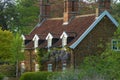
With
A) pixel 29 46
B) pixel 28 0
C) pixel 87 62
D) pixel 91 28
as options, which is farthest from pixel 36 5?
pixel 87 62

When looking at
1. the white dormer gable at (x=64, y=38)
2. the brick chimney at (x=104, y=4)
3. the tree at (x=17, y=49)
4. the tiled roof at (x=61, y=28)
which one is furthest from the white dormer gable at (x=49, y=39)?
the brick chimney at (x=104, y=4)

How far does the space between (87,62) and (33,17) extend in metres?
51.3

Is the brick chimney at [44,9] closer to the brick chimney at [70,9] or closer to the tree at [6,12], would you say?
the brick chimney at [70,9]

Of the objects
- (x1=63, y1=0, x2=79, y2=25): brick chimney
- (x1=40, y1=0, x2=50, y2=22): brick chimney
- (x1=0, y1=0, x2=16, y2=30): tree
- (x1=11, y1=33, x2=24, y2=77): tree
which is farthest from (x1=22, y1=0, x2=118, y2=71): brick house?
(x1=0, y1=0, x2=16, y2=30): tree

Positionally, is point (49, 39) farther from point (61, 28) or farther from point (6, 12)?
point (6, 12)

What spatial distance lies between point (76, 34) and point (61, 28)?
17.6 ft

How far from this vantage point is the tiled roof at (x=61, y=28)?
5134 centimetres

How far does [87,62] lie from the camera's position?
110 ft

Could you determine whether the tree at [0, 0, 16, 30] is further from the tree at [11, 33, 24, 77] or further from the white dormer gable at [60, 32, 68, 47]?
the white dormer gable at [60, 32, 68, 47]

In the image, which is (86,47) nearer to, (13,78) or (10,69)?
(13,78)

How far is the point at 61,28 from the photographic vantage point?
5641cm

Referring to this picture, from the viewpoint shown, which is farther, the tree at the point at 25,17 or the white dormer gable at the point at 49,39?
the tree at the point at 25,17

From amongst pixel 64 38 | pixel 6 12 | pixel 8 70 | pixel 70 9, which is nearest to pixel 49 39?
pixel 64 38

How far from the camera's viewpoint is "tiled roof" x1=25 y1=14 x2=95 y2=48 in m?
51.3
